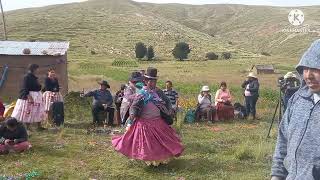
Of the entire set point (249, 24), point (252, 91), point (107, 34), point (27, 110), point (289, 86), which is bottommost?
point (27, 110)

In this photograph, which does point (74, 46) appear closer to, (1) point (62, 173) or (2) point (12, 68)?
(2) point (12, 68)

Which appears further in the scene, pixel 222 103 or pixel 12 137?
pixel 222 103

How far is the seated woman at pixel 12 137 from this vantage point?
10133 millimetres

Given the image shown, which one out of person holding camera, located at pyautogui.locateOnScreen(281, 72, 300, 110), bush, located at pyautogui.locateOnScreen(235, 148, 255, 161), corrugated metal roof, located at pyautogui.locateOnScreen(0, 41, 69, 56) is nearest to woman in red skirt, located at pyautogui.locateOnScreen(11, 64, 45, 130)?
bush, located at pyautogui.locateOnScreen(235, 148, 255, 161)

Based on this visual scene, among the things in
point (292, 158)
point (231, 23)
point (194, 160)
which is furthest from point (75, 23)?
point (292, 158)

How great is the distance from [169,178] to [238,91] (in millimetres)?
17869

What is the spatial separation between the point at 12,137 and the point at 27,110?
2.44 meters

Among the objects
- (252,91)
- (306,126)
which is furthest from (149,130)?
Answer: (252,91)

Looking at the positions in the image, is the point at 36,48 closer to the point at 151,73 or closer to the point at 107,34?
the point at 151,73

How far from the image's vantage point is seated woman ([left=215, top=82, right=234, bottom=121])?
16031mm

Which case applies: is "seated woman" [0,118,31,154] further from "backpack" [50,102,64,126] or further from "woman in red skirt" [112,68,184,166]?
"backpack" [50,102,64,126]

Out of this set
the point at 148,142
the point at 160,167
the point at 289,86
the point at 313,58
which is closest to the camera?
the point at 313,58

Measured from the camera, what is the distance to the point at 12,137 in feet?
33.7

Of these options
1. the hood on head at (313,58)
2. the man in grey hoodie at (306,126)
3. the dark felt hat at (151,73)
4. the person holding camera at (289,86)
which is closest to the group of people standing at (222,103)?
the person holding camera at (289,86)
